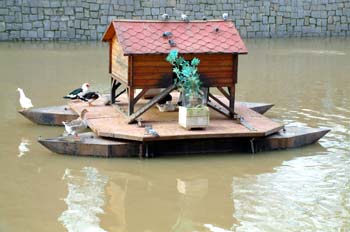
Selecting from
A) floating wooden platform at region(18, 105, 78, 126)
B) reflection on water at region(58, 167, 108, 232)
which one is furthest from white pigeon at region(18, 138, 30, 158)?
reflection on water at region(58, 167, 108, 232)

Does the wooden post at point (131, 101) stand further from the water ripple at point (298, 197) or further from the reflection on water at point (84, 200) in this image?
the water ripple at point (298, 197)

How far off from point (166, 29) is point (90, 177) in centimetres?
240

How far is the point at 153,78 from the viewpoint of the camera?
30.1 feet

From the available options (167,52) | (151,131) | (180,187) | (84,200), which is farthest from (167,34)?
(84,200)

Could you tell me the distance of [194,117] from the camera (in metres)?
Answer: 8.81

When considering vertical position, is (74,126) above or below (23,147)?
above

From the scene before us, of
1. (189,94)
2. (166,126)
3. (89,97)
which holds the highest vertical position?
(189,94)

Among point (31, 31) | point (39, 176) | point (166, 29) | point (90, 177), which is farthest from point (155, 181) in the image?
point (31, 31)

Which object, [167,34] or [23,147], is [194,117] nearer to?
[167,34]

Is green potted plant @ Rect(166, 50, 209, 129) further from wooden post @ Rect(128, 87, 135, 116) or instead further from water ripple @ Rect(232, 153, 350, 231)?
water ripple @ Rect(232, 153, 350, 231)

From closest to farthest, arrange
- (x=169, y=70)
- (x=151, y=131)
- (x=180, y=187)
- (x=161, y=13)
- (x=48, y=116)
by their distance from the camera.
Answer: (x=180, y=187)
(x=151, y=131)
(x=169, y=70)
(x=48, y=116)
(x=161, y=13)

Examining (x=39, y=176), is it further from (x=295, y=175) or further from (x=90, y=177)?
(x=295, y=175)

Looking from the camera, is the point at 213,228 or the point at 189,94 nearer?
the point at 213,228

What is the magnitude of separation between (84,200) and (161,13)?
15.8m
